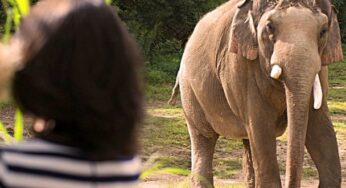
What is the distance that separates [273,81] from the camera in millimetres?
5457

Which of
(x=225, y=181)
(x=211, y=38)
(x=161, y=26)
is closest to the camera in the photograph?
(x=211, y=38)

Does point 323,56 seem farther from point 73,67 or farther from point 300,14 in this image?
point 73,67

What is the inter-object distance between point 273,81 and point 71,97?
4.18 meters

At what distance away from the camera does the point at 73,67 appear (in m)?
1.35

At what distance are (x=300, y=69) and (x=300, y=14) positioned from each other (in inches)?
14.8

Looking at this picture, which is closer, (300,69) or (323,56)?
(300,69)

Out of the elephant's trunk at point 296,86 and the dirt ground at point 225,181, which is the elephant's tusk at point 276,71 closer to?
the elephant's trunk at point 296,86

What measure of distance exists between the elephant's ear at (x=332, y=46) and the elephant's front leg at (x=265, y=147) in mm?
506

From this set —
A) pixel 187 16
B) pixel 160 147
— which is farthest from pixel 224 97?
pixel 187 16

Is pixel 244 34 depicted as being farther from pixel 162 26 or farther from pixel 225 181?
pixel 162 26

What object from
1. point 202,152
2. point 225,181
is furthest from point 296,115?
point 225,181

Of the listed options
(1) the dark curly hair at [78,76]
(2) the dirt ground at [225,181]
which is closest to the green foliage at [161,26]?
(2) the dirt ground at [225,181]

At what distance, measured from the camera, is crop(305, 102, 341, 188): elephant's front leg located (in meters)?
5.64

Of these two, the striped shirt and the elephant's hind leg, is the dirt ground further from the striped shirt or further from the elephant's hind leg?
the striped shirt
